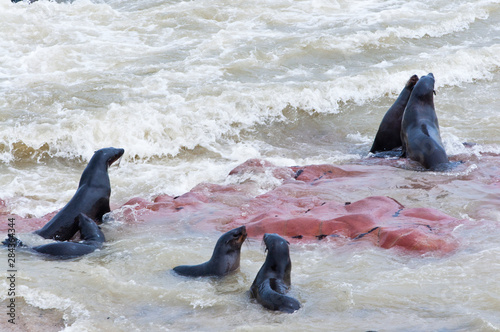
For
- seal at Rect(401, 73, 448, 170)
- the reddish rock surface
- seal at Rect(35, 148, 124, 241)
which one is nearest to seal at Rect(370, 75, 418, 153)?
seal at Rect(401, 73, 448, 170)

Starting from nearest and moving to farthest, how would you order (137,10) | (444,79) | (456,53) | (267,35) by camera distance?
1. (444,79)
2. (456,53)
3. (267,35)
4. (137,10)

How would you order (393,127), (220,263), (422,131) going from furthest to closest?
(393,127) < (422,131) < (220,263)

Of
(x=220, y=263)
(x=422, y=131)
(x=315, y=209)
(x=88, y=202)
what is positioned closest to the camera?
(x=220, y=263)

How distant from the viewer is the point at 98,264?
5824 mm

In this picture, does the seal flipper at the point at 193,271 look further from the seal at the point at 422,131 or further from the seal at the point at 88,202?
the seal at the point at 422,131

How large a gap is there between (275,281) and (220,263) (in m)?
0.70

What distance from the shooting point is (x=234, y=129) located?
12172mm

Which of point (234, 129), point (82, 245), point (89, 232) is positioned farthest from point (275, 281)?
point (234, 129)

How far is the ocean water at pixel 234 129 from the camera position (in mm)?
4809

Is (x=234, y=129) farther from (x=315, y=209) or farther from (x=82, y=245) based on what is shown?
(x=82, y=245)

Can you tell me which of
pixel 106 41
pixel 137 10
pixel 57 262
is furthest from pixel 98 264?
pixel 137 10

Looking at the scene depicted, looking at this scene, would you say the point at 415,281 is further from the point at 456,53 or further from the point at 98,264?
the point at 456,53

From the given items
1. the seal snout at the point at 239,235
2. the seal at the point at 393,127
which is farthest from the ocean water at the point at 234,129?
the seal at the point at 393,127

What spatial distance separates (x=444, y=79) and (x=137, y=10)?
11.0 m
